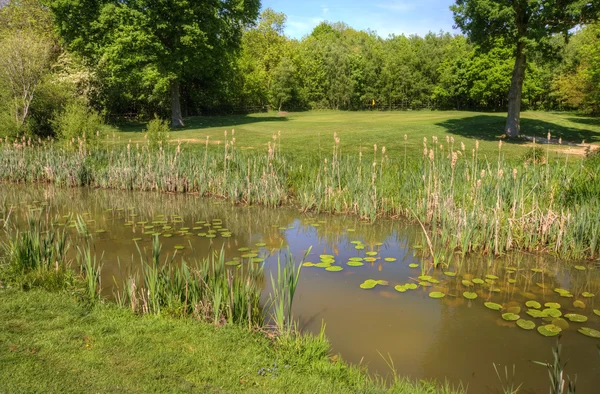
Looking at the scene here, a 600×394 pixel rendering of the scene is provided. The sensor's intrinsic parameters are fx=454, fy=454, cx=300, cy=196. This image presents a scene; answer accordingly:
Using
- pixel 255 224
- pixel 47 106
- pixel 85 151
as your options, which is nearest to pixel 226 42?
pixel 47 106

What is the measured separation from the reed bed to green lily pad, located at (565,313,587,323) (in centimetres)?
184

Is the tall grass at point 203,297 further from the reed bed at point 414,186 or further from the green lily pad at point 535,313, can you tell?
the reed bed at point 414,186

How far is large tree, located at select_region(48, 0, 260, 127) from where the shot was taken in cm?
2659

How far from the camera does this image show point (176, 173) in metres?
11.8

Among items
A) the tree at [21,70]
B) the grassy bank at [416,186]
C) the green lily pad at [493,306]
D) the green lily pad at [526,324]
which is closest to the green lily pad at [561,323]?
the green lily pad at [526,324]

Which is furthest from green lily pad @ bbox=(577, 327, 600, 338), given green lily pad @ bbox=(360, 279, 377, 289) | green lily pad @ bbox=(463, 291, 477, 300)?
green lily pad @ bbox=(360, 279, 377, 289)

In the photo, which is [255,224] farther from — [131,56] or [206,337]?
[131,56]

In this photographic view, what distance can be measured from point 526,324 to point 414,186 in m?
4.62

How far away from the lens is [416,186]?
9.28 m

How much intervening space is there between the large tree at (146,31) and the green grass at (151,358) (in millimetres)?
24594

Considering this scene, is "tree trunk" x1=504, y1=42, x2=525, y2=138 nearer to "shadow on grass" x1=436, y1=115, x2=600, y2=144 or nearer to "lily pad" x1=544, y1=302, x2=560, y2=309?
"shadow on grass" x1=436, y1=115, x2=600, y2=144

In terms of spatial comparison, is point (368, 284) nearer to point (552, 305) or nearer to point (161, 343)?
point (552, 305)

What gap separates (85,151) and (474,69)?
48.5 metres

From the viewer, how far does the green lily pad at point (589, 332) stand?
15.7 ft
